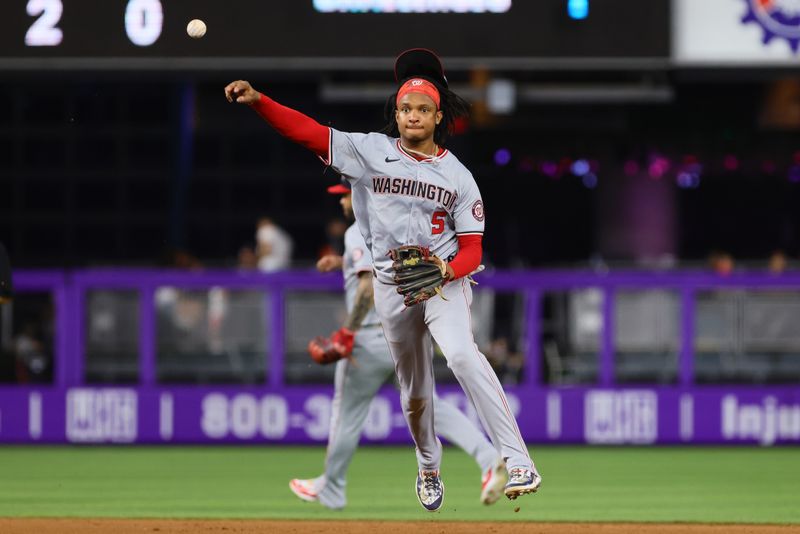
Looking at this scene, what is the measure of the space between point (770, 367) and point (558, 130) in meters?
7.43

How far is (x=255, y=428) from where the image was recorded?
14328 millimetres

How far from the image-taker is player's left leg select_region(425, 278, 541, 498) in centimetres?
656

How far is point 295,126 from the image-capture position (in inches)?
254

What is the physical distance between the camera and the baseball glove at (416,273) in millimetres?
6457

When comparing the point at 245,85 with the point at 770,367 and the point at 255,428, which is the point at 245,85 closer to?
the point at 255,428

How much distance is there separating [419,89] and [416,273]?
86cm

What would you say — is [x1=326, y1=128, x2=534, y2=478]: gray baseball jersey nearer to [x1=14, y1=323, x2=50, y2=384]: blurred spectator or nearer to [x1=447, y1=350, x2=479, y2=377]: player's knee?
[x1=447, y1=350, x2=479, y2=377]: player's knee

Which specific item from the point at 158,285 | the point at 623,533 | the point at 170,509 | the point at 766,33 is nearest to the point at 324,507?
the point at 170,509

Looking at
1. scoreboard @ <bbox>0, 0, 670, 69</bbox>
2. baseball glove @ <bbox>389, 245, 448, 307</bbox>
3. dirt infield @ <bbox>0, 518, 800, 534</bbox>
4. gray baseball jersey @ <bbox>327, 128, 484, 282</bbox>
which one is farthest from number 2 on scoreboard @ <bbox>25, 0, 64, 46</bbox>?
baseball glove @ <bbox>389, 245, 448, 307</bbox>

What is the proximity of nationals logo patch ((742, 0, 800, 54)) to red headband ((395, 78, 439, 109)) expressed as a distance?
4.67 metres

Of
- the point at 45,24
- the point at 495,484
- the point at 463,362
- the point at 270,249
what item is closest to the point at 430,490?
the point at 495,484

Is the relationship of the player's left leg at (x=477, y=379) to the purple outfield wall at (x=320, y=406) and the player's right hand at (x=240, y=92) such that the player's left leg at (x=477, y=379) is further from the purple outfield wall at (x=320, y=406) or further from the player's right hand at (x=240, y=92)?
the purple outfield wall at (x=320, y=406)

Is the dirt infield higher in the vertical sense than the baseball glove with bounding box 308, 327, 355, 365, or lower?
lower

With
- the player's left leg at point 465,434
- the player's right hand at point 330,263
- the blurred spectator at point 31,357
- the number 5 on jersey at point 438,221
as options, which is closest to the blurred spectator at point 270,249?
the blurred spectator at point 31,357
